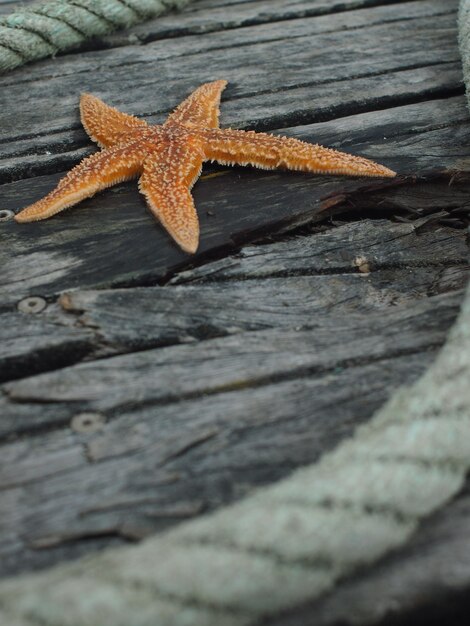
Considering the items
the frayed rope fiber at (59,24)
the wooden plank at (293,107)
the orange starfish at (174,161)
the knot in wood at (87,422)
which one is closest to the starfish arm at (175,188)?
the orange starfish at (174,161)

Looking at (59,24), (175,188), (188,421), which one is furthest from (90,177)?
(59,24)

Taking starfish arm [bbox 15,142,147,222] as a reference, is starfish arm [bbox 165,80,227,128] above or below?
above

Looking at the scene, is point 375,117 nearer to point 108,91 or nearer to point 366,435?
point 108,91

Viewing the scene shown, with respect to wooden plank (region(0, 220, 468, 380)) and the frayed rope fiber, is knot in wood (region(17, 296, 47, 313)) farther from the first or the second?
the frayed rope fiber

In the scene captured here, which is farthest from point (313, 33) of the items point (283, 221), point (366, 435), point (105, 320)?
point (366, 435)

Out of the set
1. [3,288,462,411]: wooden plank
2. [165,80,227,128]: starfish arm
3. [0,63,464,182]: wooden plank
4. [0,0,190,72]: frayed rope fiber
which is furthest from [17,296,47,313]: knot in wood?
[0,0,190,72]: frayed rope fiber

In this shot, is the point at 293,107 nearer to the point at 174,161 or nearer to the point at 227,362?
the point at 174,161
